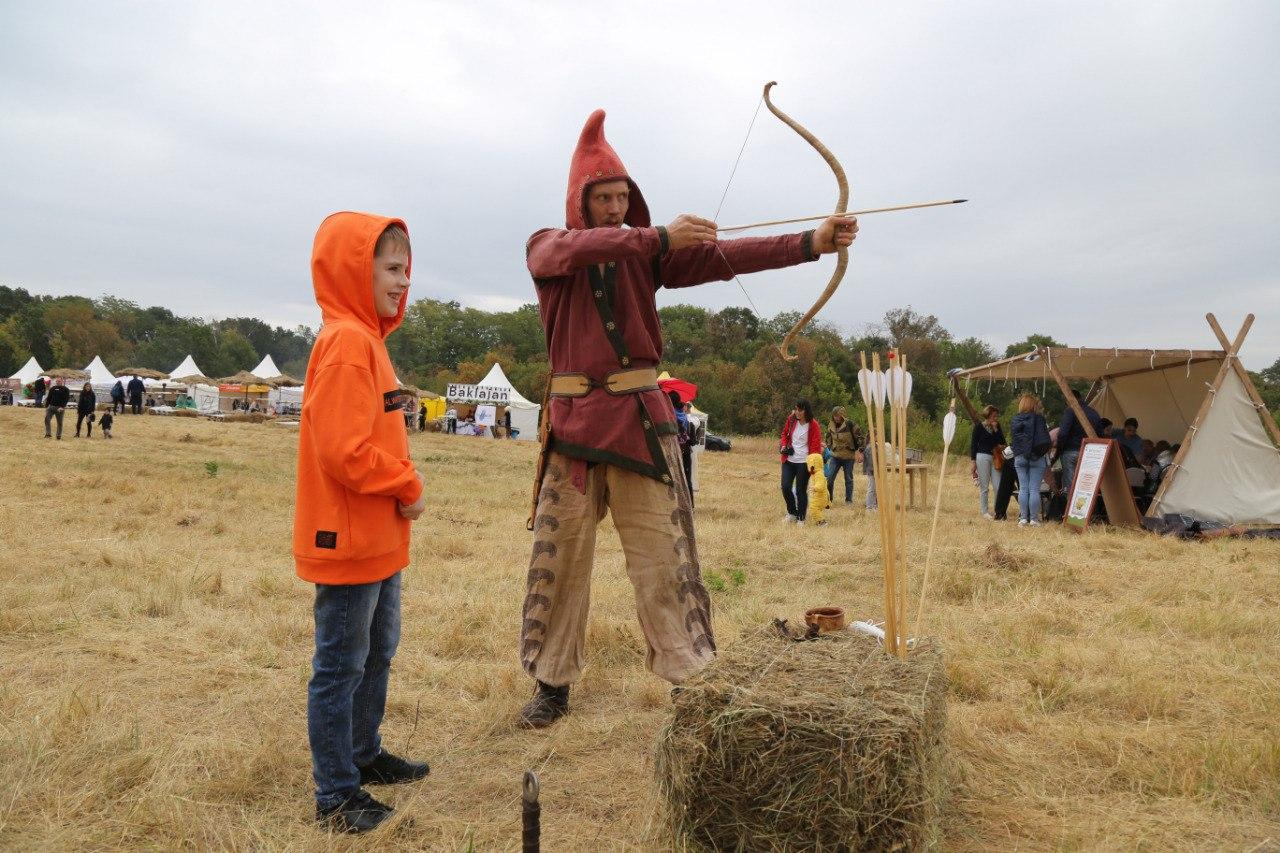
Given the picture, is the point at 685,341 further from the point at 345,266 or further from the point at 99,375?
the point at 345,266

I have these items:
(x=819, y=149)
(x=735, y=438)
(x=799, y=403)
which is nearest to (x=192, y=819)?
(x=819, y=149)

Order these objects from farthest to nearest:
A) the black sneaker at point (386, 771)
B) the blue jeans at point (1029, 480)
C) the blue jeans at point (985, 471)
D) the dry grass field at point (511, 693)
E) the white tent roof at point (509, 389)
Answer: the white tent roof at point (509, 389), the blue jeans at point (985, 471), the blue jeans at point (1029, 480), the black sneaker at point (386, 771), the dry grass field at point (511, 693)

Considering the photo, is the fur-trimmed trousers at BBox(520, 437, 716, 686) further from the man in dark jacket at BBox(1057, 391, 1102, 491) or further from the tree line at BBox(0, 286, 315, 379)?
the tree line at BBox(0, 286, 315, 379)

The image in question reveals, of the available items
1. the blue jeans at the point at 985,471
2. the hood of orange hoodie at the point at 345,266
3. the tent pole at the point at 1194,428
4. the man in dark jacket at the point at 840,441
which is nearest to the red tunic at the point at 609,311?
the hood of orange hoodie at the point at 345,266

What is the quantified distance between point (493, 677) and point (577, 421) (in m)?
1.18

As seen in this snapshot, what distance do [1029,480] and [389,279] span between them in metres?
9.22

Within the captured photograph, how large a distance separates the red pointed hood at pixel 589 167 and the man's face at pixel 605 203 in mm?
21

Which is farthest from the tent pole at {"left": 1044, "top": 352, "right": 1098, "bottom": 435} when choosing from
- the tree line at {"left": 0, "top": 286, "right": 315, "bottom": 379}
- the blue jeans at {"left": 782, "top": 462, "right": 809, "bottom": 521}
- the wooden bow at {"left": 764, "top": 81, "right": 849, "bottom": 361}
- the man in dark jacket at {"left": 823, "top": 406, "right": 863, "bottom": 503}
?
the tree line at {"left": 0, "top": 286, "right": 315, "bottom": 379}

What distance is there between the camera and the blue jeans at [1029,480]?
988cm

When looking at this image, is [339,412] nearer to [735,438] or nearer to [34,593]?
[34,593]

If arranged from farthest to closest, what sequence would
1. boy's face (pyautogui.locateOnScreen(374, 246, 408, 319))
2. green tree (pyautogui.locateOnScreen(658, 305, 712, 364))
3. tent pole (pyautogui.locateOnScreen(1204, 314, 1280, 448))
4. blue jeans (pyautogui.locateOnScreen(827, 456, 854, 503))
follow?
green tree (pyautogui.locateOnScreen(658, 305, 712, 364)) → blue jeans (pyautogui.locateOnScreen(827, 456, 854, 503)) → tent pole (pyautogui.locateOnScreen(1204, 314, 1280, 448)) → boy's face (pyautogui.locateOnScreen(374, 246, 408, 319))

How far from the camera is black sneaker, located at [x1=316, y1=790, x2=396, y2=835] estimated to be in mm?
2184

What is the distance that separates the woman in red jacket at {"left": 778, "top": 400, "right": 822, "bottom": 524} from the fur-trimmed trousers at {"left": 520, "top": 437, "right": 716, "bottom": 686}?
673cm

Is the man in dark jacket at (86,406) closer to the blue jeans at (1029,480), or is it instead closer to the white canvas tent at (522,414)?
the blue jeans at (1029,480)
